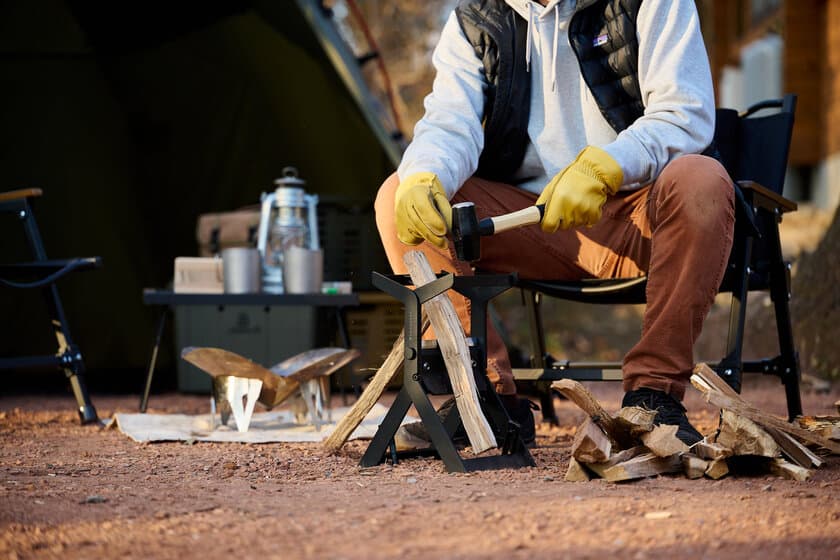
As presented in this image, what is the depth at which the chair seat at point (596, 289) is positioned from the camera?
2.47 metres

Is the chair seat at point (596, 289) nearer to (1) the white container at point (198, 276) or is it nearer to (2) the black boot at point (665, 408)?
(2) the black boot at point (665, 408)

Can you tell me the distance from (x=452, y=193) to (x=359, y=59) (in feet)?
7.18

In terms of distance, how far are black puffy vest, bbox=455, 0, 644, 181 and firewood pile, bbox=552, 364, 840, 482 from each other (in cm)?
75

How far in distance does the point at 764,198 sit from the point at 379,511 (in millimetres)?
1312

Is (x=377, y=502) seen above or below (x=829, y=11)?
below

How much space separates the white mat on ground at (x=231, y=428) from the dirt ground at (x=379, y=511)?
282mm

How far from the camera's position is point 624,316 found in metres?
7.29

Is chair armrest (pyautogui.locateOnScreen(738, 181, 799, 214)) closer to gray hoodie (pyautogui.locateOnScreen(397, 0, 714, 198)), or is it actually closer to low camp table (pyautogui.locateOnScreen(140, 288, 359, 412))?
gray hoodie (pyautogui.locateOnScreen(397, 0, 714, 198))

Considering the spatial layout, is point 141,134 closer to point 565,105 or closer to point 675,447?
point 565,105

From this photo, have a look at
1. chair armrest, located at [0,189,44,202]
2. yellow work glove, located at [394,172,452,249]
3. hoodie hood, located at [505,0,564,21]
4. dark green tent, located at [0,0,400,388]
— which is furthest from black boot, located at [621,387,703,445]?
dark green tent, located at [0,0,400,388]

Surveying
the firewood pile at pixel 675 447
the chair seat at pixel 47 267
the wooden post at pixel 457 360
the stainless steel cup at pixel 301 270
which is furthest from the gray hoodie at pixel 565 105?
the chair seat at pixel 47 267

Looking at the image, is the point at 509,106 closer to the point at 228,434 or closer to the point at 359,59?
the point at 228,434

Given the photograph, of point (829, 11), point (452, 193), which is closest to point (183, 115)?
point (452, 193)

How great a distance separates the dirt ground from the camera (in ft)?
4.74
